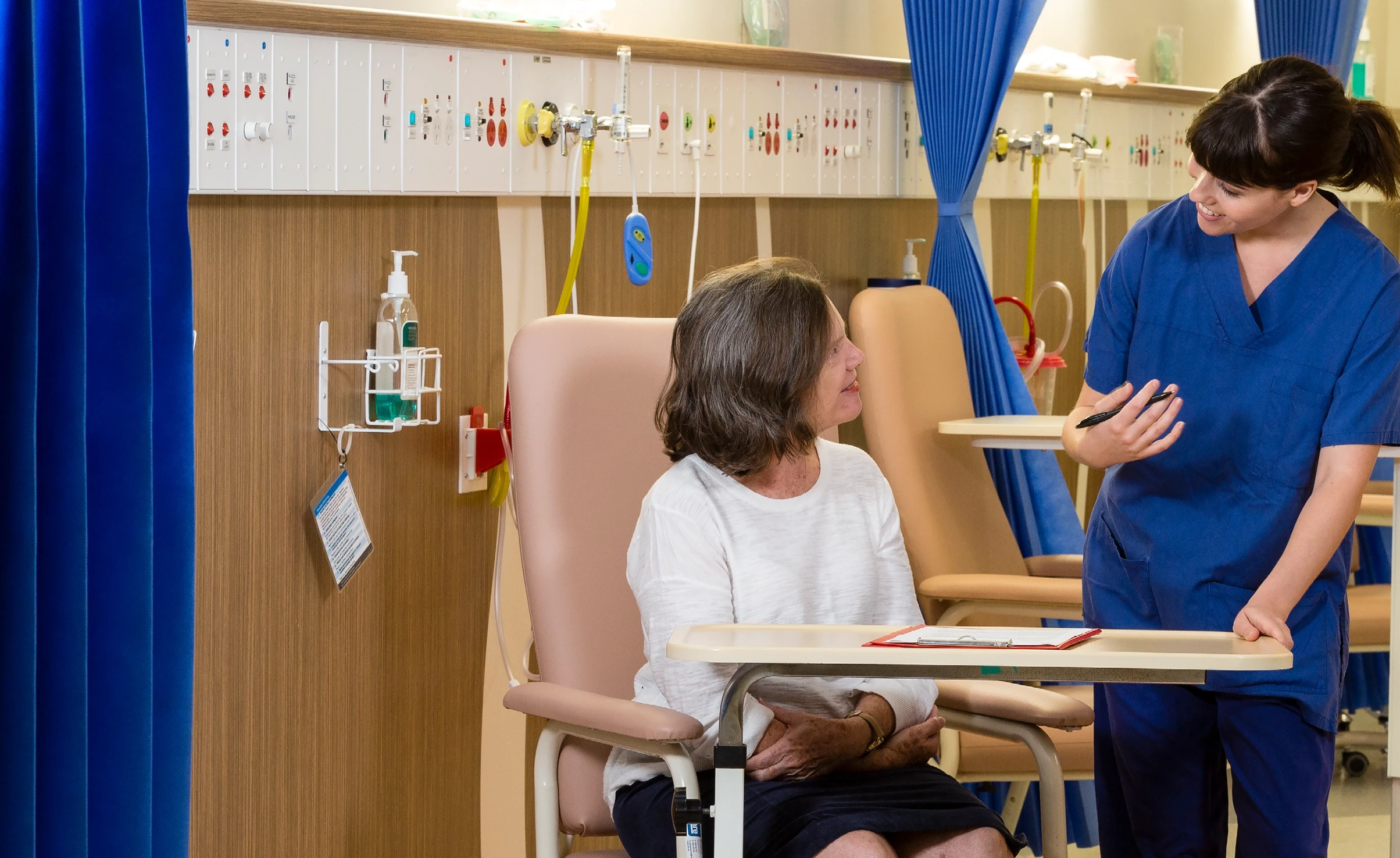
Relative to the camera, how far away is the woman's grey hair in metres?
1.85

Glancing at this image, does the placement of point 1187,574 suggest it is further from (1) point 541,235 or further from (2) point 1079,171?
(2) point 1079,171

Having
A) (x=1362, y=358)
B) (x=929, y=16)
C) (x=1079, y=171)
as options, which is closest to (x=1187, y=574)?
(x=1362, y=358)

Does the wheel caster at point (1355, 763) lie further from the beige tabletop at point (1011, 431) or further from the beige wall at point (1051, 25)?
the beige wall at point (1051, 25)

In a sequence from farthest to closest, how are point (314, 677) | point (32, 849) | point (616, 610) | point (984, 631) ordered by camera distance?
point (314, 677), point (616, 610), point (984, 631), point (32, 849)

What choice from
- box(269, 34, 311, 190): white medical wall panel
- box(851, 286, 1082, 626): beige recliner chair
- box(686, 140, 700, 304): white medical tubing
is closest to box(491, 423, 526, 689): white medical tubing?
box(686, 140, 700, 304): white medical tubing

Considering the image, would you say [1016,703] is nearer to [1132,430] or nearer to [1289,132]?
[1132,430]

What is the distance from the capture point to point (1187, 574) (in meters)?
1.88

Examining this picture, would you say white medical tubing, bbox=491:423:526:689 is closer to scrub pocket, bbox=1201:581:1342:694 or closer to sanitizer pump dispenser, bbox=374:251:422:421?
sanitizer pump dispenser, bbox=374:251:422:421

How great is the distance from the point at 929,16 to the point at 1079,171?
97 centimetres

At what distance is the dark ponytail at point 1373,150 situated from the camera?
1.80 meters

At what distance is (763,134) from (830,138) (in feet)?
0.72

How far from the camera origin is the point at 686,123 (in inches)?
109

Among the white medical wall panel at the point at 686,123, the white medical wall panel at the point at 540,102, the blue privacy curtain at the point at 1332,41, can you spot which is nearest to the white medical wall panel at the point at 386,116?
the white medical wall panel at the point at 540,102

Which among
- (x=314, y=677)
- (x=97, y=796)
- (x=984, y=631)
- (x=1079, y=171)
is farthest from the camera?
(x=1079, y=171)
